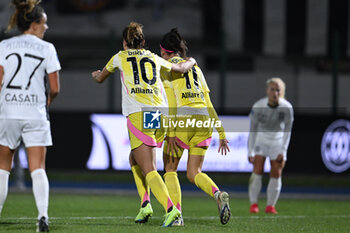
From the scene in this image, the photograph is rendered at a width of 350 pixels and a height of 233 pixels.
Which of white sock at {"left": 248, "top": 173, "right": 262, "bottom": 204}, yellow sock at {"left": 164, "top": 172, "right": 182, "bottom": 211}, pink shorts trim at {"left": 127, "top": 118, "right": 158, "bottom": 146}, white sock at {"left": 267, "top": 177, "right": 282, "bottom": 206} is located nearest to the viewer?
pink shorts trim at {"left": 127, "top": 118, "right": 158, "bottom": 146}

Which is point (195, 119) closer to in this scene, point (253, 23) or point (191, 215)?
point (191, 215)

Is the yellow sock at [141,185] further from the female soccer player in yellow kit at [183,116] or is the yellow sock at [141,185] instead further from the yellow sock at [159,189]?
the yellow sock at [159,189]

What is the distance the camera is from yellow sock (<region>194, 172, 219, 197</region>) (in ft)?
25.6

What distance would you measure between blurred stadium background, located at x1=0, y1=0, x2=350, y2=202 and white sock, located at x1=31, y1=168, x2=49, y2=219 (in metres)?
9.78

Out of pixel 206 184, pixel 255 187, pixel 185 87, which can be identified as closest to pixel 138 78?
pixel 185 87

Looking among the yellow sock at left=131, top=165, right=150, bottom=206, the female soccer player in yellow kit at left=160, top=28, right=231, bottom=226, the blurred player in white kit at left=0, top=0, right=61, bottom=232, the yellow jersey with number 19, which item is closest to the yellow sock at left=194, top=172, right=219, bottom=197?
the female soccer player in yellow kit at left=160, top=28, right=231, bottom=226

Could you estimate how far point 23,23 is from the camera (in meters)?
6.65

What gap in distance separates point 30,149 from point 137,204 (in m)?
5.79

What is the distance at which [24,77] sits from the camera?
6551 mm

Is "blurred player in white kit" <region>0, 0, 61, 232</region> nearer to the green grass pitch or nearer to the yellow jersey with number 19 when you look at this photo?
the green grass pitch

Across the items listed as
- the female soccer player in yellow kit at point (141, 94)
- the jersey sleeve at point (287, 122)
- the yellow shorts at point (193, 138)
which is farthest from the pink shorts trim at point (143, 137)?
the jersey sleeve at point (287, 122)

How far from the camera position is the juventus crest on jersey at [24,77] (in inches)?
257

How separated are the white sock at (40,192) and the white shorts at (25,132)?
0.28 meters

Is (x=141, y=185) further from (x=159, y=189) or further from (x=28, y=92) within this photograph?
(x=28, y=92)
